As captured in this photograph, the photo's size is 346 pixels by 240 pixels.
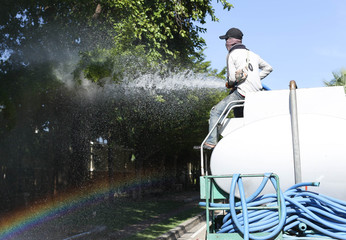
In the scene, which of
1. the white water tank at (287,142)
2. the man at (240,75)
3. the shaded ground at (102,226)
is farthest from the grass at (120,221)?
the white water tank at (287,142)

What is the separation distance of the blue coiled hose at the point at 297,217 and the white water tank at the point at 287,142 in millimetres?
271

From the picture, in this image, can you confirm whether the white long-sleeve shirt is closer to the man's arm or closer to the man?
the man

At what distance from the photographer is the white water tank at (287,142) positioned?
3156mm

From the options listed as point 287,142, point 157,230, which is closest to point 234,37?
point 287,142

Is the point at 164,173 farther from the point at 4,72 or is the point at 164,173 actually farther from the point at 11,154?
the point at 4,72

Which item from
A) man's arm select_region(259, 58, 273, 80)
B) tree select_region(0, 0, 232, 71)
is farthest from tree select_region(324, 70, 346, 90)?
man's arm select_region(259, 58, 273, 80)

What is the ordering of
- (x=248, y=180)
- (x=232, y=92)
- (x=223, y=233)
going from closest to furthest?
(x=223, y=233), (x=248, y=180), (x=232, y=92)

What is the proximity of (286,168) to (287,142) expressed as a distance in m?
0.22

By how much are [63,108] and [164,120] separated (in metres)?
10.3

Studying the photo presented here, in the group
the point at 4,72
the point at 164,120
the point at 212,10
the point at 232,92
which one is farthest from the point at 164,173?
the point at 232,92

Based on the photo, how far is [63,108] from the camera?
12609mm

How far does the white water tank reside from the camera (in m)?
3.16

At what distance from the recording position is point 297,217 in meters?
2.91

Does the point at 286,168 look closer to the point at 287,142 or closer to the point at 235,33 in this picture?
the point at 287,142
